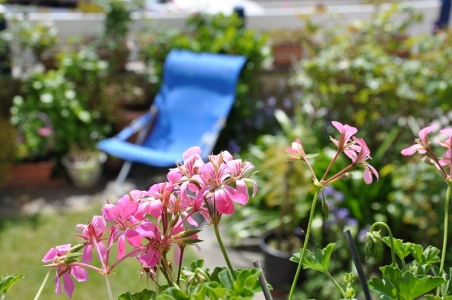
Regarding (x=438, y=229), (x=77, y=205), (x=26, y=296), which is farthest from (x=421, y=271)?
(x=77, y=205)

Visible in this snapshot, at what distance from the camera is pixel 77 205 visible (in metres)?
4.32

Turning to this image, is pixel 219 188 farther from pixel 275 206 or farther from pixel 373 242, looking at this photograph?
pixel 275 206

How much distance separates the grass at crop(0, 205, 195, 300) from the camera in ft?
10.3

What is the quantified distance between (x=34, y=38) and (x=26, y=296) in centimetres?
247

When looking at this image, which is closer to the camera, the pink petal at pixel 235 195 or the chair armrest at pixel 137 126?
the pink petal at pixel 235 195

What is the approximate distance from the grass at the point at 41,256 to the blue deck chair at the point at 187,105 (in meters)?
0.57

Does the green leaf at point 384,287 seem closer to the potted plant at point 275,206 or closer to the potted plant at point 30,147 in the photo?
the potted plant at point 275,206

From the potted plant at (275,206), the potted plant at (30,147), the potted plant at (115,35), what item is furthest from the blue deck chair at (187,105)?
the potted plant at (275,206)

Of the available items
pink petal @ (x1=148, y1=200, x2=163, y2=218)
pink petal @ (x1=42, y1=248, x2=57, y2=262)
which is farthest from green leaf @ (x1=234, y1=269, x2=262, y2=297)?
pink petal @ (x1=42, y1=248, x2=57, y2=262)

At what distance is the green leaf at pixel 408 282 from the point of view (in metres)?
0.61

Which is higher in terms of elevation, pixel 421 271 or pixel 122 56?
pixel 421 271

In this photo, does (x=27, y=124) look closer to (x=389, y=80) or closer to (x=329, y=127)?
(x=329, y=127)

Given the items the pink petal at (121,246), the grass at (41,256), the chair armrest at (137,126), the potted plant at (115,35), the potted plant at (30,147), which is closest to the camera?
the pink petal at (121,246)

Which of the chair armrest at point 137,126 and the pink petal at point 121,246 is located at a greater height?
the pink petal at point 121,246
